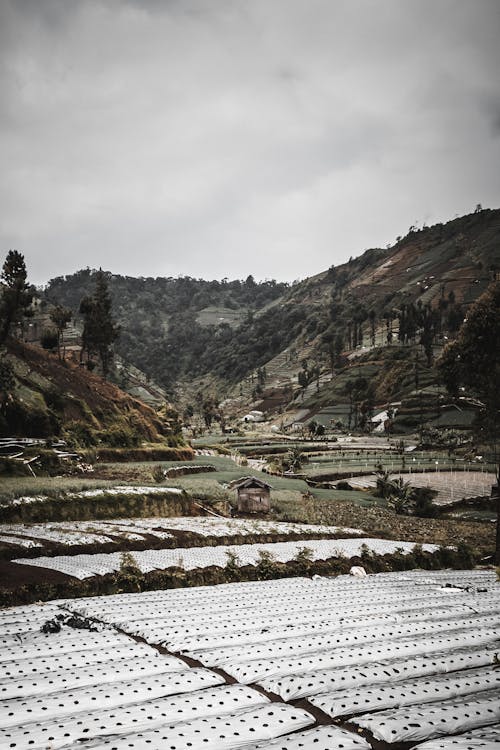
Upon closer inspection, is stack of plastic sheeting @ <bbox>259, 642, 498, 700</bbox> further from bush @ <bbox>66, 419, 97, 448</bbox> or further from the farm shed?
bush @ <bbox>66, 419, 97, 448</bbox>

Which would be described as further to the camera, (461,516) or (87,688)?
(461,516)

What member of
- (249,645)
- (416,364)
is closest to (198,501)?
(249,645)

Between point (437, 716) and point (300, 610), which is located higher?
point (437, 716)

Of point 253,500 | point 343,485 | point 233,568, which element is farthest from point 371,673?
point 343,485

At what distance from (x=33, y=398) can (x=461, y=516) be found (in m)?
34.6

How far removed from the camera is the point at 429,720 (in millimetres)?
4512

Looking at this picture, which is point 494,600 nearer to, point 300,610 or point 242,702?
point 300,610

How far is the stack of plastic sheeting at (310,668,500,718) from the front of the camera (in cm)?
493

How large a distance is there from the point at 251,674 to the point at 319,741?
67.3 inches

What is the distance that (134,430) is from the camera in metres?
50.2

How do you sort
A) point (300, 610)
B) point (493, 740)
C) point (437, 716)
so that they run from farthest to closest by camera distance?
point (300, 610) → point (437, 716) → point (493, 740)

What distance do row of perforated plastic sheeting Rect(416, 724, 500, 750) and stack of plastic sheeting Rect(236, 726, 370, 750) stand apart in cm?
54

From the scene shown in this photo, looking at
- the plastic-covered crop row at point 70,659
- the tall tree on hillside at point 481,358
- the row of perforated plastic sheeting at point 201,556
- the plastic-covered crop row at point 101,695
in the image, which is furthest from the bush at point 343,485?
the plastic-covered crop row at point 101,695

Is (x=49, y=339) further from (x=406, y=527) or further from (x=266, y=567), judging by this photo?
Result: (x=266, y=567)
